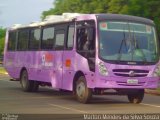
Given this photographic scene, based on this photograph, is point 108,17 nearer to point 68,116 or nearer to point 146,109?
point 146,109

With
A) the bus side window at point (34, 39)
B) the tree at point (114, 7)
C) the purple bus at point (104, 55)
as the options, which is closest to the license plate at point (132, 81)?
the purple bus at point (104, 55)

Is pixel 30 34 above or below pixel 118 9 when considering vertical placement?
below

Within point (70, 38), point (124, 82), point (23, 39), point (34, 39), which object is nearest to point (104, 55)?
point (124, 82)

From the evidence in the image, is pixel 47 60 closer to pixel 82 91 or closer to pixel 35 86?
pixel 35 86

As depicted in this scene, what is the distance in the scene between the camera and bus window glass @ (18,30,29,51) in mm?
24467

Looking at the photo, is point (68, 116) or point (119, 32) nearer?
point (68, 116)

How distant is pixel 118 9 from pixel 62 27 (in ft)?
74.2

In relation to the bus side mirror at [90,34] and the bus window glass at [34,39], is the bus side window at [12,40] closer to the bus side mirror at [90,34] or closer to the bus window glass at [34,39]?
the bus window glass at [34,39]

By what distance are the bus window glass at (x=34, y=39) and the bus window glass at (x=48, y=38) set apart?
78 centimetres

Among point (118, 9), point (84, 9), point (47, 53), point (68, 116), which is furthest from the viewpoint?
point (84, 9)

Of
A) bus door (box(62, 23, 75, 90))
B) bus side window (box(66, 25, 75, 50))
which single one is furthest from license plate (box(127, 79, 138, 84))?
bus side window (box(66, 25, 75, 50))

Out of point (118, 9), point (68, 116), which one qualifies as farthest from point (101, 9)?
point (68, 116)

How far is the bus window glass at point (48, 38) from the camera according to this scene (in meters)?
21.0

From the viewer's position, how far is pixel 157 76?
17781 mm
